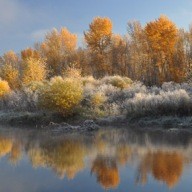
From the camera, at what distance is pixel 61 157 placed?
16422mm

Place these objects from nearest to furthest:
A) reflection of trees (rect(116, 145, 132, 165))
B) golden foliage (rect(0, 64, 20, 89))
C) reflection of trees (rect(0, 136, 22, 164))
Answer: reflection of trees (rect(116, 145, 132, 165))
reflection of trees (rect(0, 136, 22, 164))
golden foliage (rect(0, 64, 20, 89))

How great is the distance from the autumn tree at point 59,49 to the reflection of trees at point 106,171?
4873cm

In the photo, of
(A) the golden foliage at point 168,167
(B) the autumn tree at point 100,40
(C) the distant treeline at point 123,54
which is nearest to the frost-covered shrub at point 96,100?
(A) the golden foliage at point 168,167

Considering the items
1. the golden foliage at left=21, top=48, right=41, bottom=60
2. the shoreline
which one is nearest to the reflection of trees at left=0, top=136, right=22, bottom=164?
the shoreline

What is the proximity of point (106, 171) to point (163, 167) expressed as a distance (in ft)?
6.25

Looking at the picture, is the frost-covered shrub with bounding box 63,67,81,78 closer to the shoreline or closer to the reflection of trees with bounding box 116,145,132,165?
the shoreline

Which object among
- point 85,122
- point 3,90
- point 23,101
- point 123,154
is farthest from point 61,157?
point 3,90

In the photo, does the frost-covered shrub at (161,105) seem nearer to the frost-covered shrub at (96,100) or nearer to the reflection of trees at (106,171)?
the frost-covered shrub at (96,100)

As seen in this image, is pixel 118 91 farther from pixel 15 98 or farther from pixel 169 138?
pixel 169 138

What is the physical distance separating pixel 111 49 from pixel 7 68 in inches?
649

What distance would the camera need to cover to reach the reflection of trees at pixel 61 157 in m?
14.2

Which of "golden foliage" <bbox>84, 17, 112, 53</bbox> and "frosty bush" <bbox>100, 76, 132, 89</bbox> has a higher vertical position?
"golden foliage" <bbox>84, 17, 112, 53</bbox>

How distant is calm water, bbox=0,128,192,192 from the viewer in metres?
11.7

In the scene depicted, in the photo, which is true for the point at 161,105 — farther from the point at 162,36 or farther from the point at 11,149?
the point at 162,36
